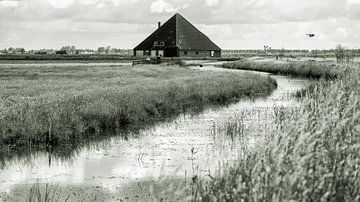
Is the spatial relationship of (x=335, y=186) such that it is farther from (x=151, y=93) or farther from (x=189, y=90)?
(x=189, y=90)

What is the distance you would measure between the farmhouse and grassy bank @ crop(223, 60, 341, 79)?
1081 inches

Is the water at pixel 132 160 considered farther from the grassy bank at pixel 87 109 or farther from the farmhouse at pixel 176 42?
the farmhouse at pixel 176 42

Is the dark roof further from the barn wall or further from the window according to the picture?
the barn wall

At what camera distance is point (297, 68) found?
59062mm

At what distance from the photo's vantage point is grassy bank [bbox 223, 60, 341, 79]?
49.4 m

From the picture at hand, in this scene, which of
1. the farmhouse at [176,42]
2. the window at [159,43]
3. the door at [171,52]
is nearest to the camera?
the door at [171,52]

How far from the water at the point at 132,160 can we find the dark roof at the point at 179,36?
262 ft

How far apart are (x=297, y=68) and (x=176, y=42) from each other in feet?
145

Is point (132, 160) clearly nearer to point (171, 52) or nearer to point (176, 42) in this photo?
point (176, 42)

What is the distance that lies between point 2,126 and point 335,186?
1249 cm

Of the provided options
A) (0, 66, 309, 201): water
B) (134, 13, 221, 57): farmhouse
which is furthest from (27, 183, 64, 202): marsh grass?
(134, 13, 221, 57): farmhouse

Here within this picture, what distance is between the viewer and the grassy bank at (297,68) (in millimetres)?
49366

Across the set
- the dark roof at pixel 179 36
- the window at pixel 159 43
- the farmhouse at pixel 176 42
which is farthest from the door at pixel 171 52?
the window at pixel 159 43

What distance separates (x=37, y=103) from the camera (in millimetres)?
21781
